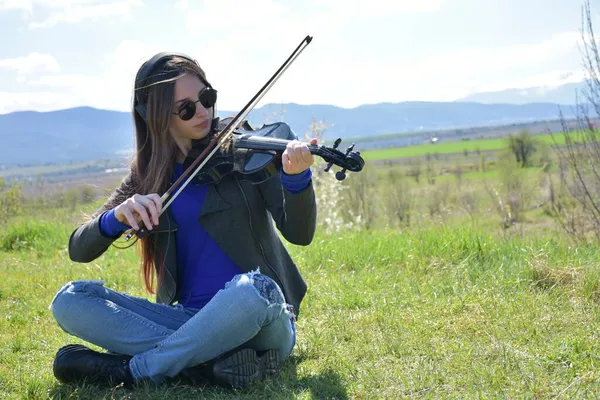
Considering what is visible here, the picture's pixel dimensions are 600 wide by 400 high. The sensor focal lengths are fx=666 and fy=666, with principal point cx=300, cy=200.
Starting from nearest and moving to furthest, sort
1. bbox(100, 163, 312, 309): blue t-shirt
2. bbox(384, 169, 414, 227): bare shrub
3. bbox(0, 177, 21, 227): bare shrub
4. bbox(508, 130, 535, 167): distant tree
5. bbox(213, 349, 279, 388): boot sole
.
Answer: bbox(213, 349, 279, 388): boot sole, bbox(100, 163, 312, 309): blue t-shirt, bbox(0, 177, 21, 227): bare shrub, bbox(384, 169, 414, 227): bare shrub, bbox(508, 130, 535, 167): distant tree

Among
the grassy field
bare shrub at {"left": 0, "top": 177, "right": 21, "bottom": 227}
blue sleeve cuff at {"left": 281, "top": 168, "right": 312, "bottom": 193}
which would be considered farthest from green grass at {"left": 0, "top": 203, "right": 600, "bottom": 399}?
bare shrub at {"left": 0, "top": 177, "right": 21, "bottom": 227}

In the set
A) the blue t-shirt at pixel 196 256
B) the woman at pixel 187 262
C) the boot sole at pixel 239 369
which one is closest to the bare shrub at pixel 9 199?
the woman at pixel 187 262

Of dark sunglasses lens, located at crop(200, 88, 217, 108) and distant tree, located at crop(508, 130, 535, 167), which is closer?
dark sunglasses lens, located at crop(200, 88, 217, 108)

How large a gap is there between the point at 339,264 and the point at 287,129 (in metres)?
2.24

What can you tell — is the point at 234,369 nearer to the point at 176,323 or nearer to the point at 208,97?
the point at 176,323

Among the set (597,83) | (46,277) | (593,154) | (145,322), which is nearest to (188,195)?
(145,322)

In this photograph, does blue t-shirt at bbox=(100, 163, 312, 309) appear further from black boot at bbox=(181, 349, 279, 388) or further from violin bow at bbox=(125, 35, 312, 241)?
black boot at bbox=(181, 349, 279, 388)

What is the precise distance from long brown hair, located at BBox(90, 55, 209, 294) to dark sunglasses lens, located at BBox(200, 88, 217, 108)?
0.09 meters

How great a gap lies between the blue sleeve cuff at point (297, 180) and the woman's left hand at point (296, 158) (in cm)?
3

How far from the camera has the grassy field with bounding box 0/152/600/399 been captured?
2.72m

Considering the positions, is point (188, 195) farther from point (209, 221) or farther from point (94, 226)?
point (94, 226)

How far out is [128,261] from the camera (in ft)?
19.7

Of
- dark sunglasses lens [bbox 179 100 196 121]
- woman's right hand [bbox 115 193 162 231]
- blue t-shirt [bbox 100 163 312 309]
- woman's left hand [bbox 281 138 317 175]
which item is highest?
dark sunglasses lens [bbox 179 100 196 121]

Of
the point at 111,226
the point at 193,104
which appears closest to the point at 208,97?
the point at 193,104
